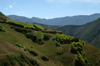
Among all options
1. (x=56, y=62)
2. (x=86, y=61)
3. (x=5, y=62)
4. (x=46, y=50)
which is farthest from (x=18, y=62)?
(x=86, y=61)

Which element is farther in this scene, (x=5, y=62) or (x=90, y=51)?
(x=90, y=51)

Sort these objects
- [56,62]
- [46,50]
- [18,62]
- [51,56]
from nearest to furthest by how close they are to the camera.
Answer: [18,62] → [56,62] → [51,56] → [46,50]

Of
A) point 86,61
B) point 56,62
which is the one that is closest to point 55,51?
point 56,62

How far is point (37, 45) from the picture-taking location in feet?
170

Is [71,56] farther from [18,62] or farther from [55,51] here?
[18,62]

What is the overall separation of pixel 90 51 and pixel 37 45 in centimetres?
2456

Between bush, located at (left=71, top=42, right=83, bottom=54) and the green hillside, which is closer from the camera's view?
the green hillside

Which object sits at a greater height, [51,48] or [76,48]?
[76,48]

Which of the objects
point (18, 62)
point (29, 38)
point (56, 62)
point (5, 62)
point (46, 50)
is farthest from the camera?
point (29, 38)

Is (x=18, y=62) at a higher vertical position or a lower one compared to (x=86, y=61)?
higher

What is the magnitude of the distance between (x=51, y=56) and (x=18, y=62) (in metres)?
22.6

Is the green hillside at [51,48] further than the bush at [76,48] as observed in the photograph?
No

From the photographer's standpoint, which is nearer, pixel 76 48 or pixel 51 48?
pixel 76 48

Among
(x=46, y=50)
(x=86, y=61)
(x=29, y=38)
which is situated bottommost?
(x=86, y=61)
